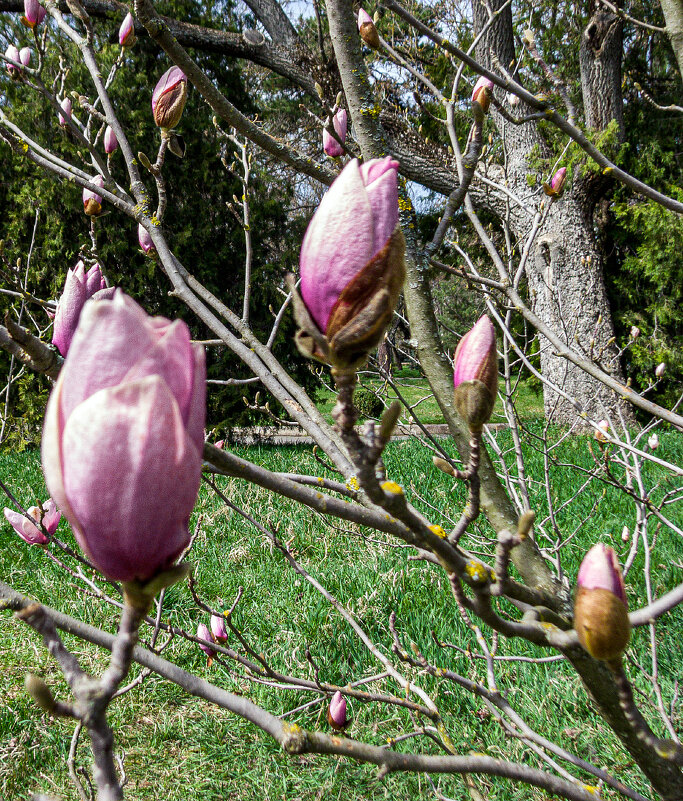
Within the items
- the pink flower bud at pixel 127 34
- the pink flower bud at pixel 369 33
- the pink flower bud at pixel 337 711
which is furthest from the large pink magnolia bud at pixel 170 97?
the pink flower bud at pixel 337 711

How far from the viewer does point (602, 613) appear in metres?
0.52

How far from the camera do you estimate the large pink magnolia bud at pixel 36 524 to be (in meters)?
1.39

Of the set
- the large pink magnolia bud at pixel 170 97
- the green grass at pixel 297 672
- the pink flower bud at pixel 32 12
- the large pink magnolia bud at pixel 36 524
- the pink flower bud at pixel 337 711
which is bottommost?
the green grass at pixel 297 672

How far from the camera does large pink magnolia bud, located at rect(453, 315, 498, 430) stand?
22.6 inches

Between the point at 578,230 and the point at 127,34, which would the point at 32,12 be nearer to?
the point at 127,34

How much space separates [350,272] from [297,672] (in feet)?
8.27

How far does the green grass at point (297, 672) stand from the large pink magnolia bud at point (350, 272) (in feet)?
3.86

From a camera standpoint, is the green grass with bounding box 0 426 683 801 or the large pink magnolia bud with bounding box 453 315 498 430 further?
the green grass with bounding box 0 426 683 801

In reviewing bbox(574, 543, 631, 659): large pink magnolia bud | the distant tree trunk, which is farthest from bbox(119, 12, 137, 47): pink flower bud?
the distant tree trunk

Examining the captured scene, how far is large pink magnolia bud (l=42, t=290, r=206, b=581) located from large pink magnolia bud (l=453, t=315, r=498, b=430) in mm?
280

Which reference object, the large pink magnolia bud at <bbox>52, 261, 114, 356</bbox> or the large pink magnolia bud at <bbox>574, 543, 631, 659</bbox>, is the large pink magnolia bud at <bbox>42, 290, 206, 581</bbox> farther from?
the large pink magnolia bud at <bbox>52, 261, 114, 356</bbox>

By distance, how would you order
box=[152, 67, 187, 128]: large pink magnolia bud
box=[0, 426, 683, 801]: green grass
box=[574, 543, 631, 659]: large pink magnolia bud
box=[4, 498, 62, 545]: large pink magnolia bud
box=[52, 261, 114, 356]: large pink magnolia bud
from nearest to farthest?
box=[574, 543, 631, 659]: large pink magnolia bud, box=[52, 261, 114, 356]: large pink magnolia bud, box=[152, 67, 187, 128]: large pink magnolia bud, box=[4, 498, 62, 545]: large pink magnolia bud, box=[0, 426, 683, 801]: green grass

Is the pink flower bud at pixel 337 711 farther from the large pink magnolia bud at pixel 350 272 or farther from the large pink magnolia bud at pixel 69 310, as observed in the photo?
the large pink magnolia bud at pixel 350 272

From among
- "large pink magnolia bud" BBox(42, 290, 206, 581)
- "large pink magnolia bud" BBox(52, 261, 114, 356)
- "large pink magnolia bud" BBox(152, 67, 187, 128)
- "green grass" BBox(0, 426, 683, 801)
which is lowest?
"green grass" BBox(0, 426, 683, 801)
